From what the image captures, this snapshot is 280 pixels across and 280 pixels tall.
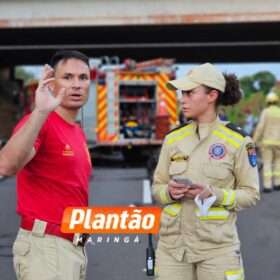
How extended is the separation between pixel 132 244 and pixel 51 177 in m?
4.83

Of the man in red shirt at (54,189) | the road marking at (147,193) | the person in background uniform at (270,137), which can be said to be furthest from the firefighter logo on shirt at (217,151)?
the person in background uniform at (270,137)

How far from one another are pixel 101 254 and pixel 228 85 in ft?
12.7

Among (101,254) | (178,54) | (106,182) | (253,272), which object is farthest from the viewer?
(178,54)

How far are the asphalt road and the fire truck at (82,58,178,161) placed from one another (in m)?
5.30

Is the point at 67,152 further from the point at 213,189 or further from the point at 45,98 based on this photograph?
the point at 213,189

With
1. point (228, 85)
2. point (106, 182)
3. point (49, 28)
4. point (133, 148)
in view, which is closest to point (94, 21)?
point (49, 28)

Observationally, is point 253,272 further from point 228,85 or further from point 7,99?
point 7,99

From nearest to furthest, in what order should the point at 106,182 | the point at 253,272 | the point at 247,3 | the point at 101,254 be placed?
the point at 253,272, the point at 101,254, the point at 106,182, the point at 247,3

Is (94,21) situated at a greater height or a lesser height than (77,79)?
lesser

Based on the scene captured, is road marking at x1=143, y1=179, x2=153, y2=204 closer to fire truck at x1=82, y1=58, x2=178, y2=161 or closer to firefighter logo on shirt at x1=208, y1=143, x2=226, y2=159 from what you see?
fire truck at x1=82, y1=58, x2=178, y2=161

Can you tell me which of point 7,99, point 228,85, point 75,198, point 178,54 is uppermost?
point 228,85

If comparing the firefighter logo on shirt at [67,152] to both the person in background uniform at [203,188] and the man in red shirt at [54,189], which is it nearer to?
the man in red shirt at [54,189]

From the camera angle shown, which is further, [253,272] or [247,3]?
[247,3]

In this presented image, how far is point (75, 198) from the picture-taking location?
331 centimetres
